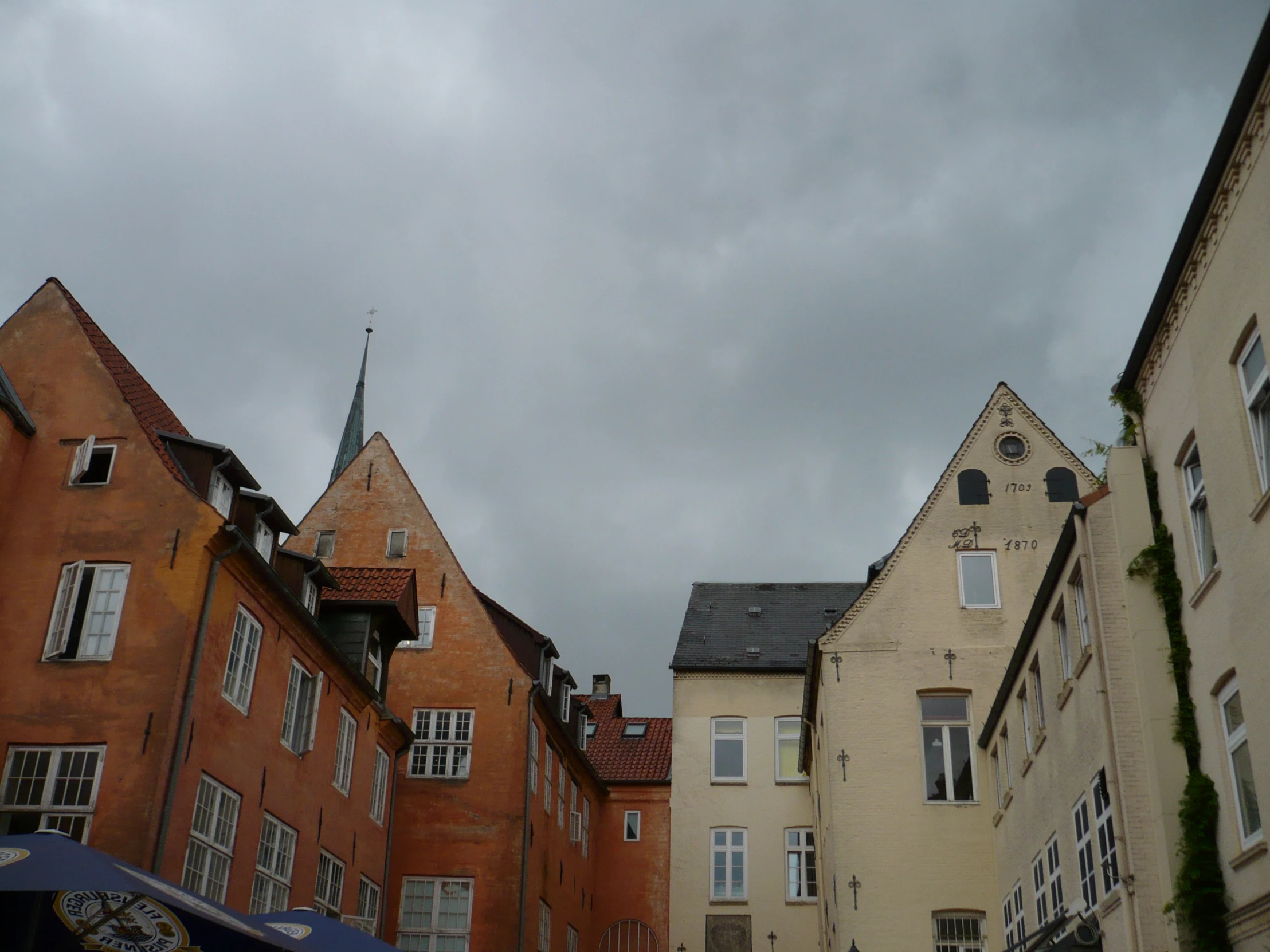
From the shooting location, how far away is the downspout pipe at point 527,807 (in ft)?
88.0

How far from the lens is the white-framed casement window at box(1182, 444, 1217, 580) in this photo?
12.4m

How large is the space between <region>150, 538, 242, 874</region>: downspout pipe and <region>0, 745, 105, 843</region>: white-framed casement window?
2.74ft

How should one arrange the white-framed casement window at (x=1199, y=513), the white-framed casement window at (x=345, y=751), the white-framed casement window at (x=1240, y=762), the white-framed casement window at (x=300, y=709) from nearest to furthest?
the white-framed casement window at (x=1240, y=762) → the white-framed casement window at (x=1199, y=513) → the white-framed casement window at (x=300, y=709) → the white-framed casement window at (x=345, y=751)

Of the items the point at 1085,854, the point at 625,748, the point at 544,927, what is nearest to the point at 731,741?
the point at 625,748

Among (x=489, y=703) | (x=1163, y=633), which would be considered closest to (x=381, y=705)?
(x=489, y=703)

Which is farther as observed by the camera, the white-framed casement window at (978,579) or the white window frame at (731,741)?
the white window frame at (731,741)

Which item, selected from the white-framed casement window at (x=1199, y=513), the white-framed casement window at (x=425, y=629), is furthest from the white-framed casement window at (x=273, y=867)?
the white-framed casement window at (x=1199, y=513)

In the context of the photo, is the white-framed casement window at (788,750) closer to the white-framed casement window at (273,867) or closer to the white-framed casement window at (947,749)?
the white-framed casement window at (947,749)

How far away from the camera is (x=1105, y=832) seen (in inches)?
564

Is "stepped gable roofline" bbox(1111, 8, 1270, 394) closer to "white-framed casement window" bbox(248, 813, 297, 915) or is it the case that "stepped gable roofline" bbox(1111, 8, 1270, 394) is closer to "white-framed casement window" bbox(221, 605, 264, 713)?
"white-framed casement window" bbox(221, 605, 264, 713)

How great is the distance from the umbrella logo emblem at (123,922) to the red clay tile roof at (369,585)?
12.5 m

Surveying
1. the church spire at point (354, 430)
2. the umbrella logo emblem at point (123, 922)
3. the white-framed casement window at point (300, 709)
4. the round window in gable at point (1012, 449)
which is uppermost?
the church spire at point (354, 430)

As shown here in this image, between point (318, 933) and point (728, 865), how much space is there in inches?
821

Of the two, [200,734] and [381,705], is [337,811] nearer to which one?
[381,705]
